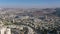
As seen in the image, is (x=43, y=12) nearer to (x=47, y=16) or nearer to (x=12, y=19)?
(x=47, y=16)

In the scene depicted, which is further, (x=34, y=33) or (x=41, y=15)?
(x=41, y=15)

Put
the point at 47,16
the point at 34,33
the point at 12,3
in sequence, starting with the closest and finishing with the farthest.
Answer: the point at 34,33, the point at 47,16, the point at 12,3

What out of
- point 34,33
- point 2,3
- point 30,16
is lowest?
point 34,33

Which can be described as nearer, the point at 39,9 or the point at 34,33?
the point at 34,33

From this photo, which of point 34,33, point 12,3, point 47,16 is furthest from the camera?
point 12,3

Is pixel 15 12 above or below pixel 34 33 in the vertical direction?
above

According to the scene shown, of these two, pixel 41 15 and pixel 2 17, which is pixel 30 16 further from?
pixel 2 17

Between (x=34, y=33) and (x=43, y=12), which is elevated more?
(x=43, y=12)

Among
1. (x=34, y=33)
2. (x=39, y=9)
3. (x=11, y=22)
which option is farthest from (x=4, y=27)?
(x=39, y=9)

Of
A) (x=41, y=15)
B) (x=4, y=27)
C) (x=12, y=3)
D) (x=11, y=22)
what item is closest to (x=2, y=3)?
(x=12, y=3)
